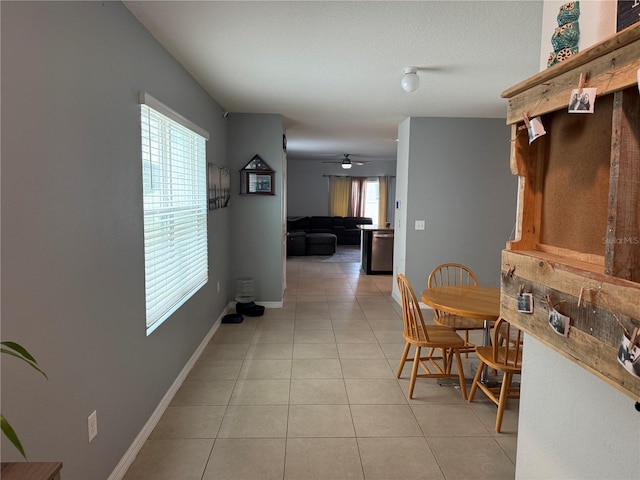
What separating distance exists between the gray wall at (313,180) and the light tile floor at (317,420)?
824 cm

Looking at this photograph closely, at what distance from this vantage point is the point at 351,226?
40.0ft

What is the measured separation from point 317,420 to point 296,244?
7456 mm

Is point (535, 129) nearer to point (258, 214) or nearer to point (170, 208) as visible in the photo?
point (170, 208)

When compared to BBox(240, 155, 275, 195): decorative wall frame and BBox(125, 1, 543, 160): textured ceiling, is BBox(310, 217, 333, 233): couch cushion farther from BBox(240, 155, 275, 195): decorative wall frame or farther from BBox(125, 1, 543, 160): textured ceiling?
BBox(125, 1, 543, 160): textured ceiling

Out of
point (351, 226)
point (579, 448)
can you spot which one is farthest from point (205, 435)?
point (351, 226)

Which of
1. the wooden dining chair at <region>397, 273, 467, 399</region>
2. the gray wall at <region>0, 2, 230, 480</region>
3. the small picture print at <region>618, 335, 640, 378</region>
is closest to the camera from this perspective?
the small picture print at <region>618, 335, 640, 378</region>

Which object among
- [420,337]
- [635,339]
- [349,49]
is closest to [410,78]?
[349,49]

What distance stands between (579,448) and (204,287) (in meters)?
3.28

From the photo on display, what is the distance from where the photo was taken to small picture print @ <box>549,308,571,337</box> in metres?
1.05

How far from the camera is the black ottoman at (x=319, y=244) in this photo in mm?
10250

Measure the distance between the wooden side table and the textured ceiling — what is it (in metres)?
2.06

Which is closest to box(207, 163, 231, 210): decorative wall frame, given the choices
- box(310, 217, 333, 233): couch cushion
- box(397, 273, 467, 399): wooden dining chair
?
box(397, 273, 467, 399): wooden dining chair

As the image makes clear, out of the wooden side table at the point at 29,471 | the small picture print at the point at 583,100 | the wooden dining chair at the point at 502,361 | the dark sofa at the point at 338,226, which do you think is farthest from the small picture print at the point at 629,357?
the dark sofa at the point at 338,226

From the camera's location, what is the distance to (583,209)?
1.16m
